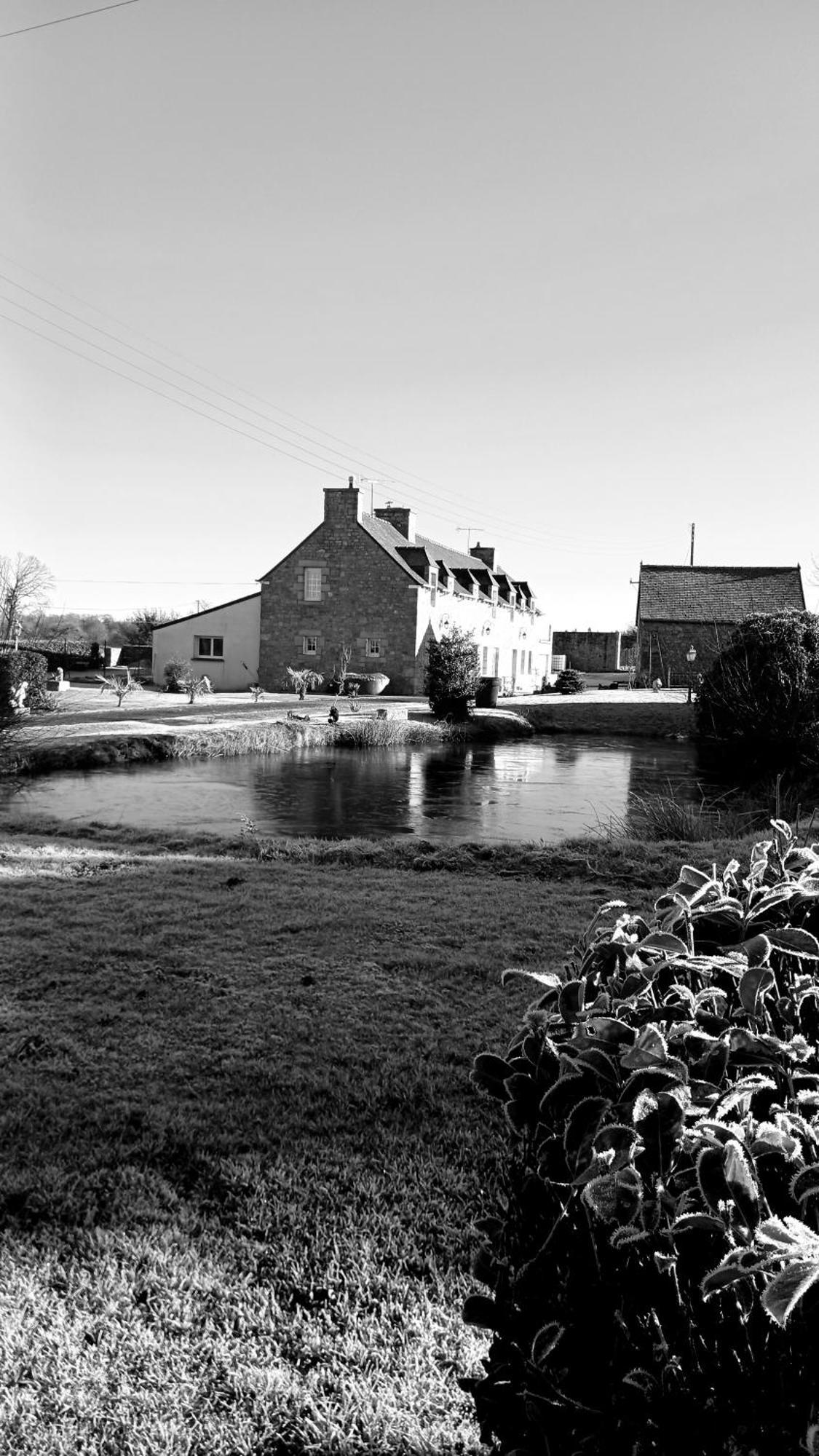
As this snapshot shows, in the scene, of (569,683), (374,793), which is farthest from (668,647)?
(374,793)

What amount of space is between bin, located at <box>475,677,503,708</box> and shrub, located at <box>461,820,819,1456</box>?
106 ft

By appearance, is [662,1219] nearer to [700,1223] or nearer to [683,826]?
[700,1223]

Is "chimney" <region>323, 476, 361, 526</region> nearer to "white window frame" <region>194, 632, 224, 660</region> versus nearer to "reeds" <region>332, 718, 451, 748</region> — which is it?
"white window frame" <region>194, 632, 224, 660</region>

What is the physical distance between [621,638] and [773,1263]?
221ft

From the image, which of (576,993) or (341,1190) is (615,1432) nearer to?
(576,993)

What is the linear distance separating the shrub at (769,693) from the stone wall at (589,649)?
50620 mm

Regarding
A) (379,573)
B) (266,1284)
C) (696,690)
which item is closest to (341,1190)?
(266,1284)

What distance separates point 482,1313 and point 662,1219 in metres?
0.37

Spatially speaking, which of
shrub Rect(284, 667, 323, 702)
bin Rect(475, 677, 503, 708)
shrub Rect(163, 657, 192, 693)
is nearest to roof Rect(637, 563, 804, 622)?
bin Rect(475, 677, 503, 708)

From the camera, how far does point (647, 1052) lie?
1294mm

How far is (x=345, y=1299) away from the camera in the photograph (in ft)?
7.64

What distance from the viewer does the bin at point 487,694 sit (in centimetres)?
3397

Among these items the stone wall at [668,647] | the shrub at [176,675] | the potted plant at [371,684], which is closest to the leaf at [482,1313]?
the shrub at [176,675]

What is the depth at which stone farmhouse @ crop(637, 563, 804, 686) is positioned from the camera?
48688mm
